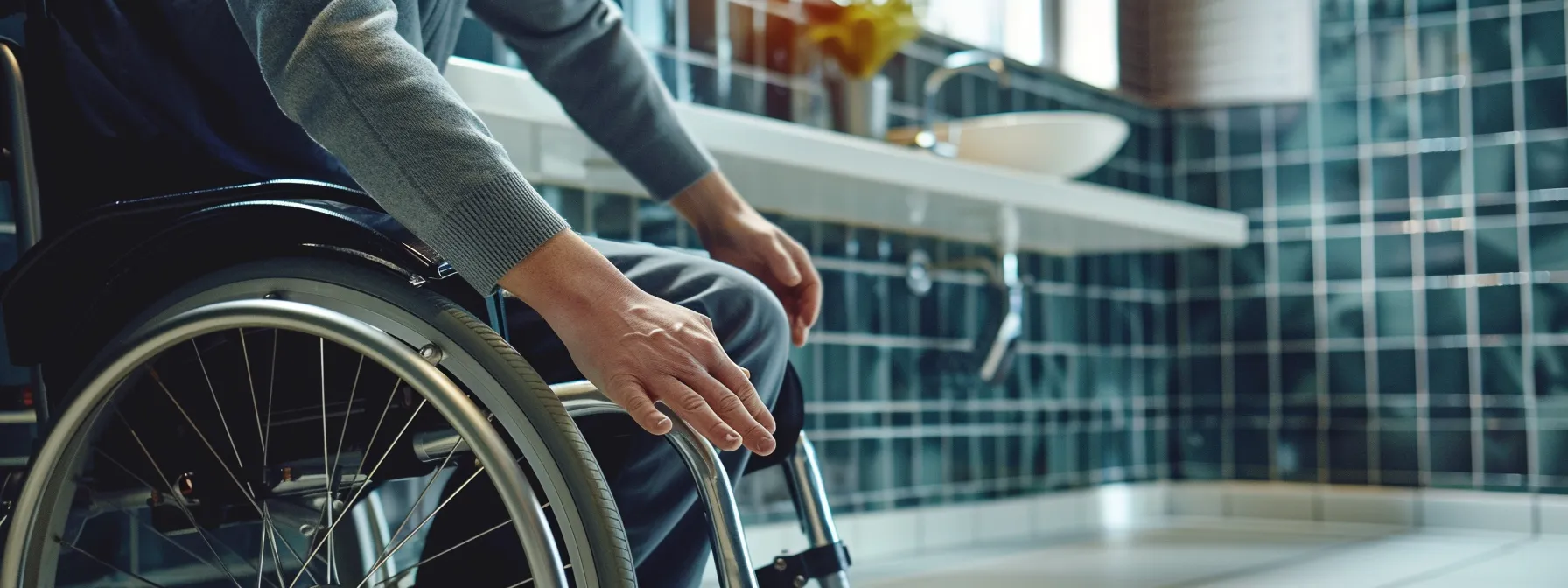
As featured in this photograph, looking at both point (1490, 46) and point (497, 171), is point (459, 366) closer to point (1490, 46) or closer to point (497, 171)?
point (497, 171)

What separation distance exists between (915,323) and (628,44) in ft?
5.86

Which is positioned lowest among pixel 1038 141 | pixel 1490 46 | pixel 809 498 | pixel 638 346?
pixel 809 498

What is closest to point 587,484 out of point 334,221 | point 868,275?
point 334,221

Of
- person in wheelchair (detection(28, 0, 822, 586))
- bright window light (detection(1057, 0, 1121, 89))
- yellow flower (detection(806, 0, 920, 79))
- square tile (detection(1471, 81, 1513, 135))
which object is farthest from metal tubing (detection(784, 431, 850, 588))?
square tile (detection(1471, 81, 1513, 135))

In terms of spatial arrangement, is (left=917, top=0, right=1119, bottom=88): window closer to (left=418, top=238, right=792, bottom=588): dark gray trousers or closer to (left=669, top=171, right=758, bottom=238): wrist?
(left=669, top=171, right=758, bottom=238): wrist

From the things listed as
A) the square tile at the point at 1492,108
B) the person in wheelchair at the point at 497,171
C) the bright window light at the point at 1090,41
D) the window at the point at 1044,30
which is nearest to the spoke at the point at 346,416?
the person in wheelchair at the point at 497,171

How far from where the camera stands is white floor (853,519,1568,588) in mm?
2400

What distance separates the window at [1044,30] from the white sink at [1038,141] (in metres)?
0.57

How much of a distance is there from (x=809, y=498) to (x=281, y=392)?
1.28ft

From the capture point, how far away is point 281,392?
2.96 feet

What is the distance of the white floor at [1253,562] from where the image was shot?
2400 millimetres

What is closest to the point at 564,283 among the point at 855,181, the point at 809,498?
the point at 809,498

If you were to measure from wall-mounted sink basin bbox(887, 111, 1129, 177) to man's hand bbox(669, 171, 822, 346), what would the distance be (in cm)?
135

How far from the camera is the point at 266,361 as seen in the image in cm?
91
